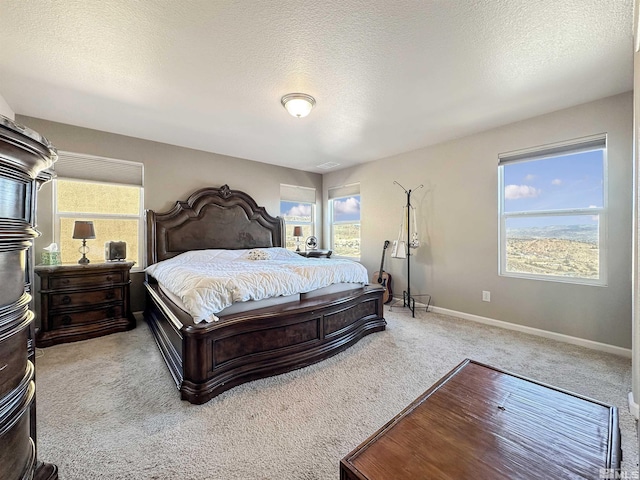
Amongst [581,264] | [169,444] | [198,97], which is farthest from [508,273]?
[198,97]

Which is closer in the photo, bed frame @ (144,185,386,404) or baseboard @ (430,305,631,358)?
bed frame @ (144,185,386,404)

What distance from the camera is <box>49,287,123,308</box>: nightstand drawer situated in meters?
2.94

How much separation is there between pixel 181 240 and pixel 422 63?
3.74 meters

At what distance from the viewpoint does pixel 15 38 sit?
1.87 metres

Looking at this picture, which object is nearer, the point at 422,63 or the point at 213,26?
the point at 213,26

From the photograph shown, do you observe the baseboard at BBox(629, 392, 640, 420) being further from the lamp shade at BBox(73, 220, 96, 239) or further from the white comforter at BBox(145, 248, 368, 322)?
the lamp shade at BBox(73, 220, 96, 239)

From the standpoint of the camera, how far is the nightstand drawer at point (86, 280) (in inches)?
116

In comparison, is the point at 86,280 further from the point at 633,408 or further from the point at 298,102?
the point at 633,408

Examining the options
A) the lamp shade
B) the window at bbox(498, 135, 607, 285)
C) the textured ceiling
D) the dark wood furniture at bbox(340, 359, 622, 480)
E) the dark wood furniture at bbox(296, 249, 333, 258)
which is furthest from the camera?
the dark wood furniture at bbox(296, 249, 333, 258)

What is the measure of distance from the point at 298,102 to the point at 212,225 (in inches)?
101

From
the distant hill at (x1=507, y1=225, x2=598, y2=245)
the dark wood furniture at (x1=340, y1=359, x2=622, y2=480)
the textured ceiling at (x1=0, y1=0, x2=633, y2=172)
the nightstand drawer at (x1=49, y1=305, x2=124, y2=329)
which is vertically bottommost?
the nightstand drawer at (x1=49, y1=305, x2=124, y2=329)

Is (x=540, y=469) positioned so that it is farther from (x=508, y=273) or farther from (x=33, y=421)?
(x=508, y=273)

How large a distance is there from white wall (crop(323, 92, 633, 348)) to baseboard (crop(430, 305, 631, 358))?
0.05 meters

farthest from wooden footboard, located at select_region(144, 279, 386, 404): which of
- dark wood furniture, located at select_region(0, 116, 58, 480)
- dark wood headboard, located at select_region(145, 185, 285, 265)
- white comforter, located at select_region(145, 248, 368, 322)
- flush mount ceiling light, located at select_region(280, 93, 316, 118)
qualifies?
flush mount ceiling light, located at select_region(280, 93, 316, 118)
